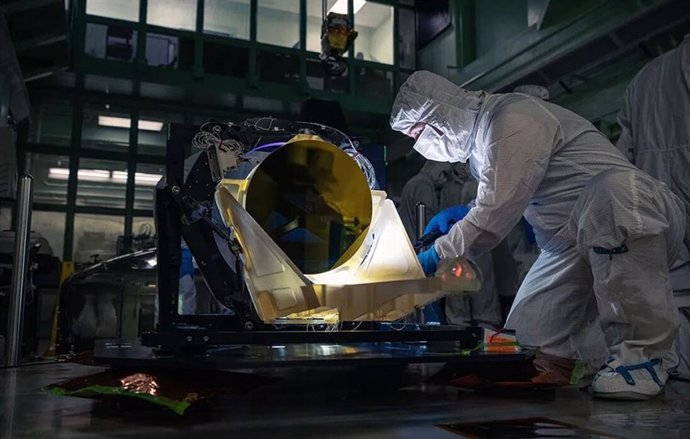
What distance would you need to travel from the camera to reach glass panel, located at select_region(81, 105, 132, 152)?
26.5 ft

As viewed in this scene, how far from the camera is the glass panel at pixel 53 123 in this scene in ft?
25.8

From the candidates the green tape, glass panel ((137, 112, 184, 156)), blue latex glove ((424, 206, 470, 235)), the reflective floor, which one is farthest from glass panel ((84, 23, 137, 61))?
Result: the green tape

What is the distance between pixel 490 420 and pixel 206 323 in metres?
0.92

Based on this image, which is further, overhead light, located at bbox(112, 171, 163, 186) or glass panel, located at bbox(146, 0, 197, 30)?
overhead light, located at bbox(112, 171, 163, 186)

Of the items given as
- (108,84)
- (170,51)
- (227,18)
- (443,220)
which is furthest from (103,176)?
(443,220)

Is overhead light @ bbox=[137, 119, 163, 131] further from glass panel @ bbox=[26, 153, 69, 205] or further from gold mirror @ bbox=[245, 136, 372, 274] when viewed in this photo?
gold mirror @ bbox=[245, 136, 372, 274]

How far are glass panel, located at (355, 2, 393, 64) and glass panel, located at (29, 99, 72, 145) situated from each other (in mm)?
4138

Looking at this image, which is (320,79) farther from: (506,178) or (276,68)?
(506,178)

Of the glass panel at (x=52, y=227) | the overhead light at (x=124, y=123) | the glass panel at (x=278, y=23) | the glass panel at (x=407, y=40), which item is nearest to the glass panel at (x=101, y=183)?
the glass panel at (x=52, y=227)

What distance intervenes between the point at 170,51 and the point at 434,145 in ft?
20.3

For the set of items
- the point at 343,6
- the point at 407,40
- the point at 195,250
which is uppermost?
the point at 343,6

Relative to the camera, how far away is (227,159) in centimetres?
173

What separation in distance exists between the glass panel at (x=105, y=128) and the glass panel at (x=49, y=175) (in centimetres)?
39

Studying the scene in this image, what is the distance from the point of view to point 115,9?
25.8 feet
